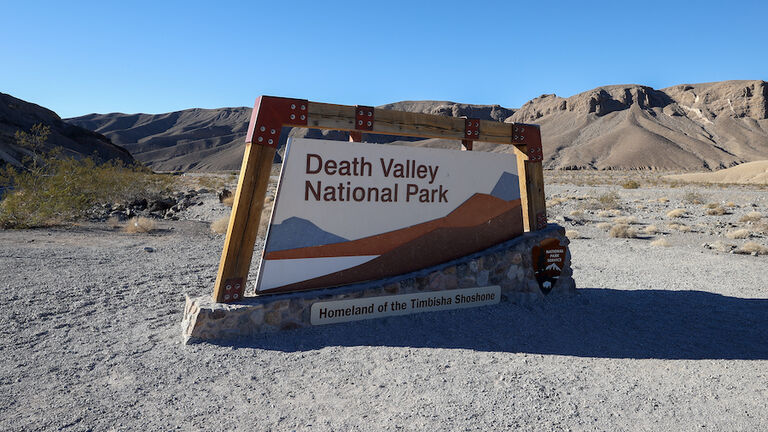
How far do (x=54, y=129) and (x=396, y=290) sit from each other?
84521 mm

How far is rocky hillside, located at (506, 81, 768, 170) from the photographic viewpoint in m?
95.9

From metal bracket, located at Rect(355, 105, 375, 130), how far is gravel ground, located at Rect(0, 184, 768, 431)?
6.53 ft

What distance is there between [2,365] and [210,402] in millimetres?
1960

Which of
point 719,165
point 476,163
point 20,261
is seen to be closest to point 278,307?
point 476,163

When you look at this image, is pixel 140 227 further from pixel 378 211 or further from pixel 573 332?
pixel 573 332

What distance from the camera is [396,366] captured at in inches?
171

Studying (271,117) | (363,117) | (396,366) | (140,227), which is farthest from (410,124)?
(140,227)

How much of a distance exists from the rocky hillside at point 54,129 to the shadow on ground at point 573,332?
60.3 meters

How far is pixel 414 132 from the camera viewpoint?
555 cm

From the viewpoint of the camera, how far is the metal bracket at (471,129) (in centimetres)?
586

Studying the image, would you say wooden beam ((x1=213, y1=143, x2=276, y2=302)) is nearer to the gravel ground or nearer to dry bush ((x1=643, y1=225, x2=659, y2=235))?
the gravel ground

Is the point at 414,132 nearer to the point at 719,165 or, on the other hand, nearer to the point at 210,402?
the point at 210,402

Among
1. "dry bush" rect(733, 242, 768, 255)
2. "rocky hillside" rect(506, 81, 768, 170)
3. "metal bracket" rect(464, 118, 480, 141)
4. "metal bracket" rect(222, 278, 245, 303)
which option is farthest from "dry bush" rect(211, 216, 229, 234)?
"rocky hillside" rect(506, 81, 768, 170)

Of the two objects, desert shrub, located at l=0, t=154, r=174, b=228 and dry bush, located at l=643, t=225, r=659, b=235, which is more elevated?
desert shrub, located at l=0, t=154, r=174, b=228
